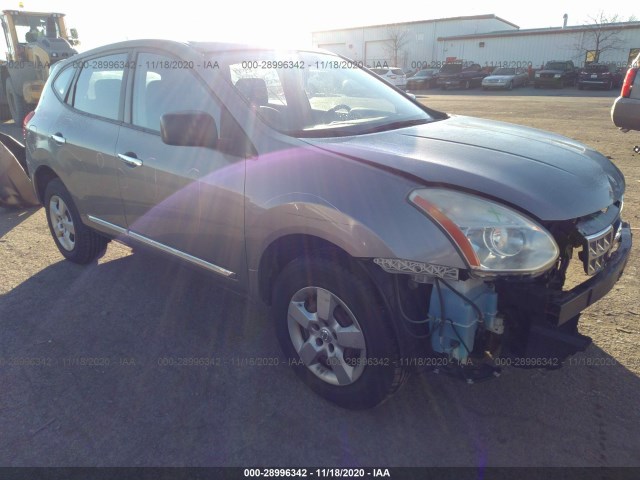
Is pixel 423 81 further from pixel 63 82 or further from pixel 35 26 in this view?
pixel 63 82

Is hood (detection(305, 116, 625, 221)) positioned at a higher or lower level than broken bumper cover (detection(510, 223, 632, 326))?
higher

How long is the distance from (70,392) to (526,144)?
289 cm

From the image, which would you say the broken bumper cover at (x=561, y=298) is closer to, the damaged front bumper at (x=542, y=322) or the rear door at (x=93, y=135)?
the damaged front bumper at (x=542, y=322)

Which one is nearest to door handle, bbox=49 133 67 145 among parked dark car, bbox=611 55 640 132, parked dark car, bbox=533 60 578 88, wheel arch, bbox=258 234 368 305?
wheel arch, bbox=258 234 368 305

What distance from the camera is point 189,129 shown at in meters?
2.59

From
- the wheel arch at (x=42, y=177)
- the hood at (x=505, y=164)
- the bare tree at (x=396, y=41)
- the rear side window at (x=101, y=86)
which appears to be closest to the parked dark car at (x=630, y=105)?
the hood at (x=505, y=164)

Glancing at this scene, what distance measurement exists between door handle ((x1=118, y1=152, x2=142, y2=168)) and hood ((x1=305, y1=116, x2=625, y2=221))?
52.1 inches

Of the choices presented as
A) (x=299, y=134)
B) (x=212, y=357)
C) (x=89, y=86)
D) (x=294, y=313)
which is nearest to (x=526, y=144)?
(x=299, y=134)

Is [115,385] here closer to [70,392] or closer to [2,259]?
[70,392]

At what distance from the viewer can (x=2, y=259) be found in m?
4.72

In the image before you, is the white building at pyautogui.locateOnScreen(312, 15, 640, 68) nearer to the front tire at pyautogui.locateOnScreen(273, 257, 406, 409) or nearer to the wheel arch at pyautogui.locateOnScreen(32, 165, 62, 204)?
the wheel arch at pyautogui.locateOnScreen(32, 165, 62, 204)

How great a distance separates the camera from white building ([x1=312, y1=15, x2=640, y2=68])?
4072cm

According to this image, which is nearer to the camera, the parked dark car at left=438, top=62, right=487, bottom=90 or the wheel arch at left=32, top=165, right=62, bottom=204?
the wheel arch at left=32, top=165, right=62, bottom=204

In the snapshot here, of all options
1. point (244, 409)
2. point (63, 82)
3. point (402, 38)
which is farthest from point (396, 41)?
point (244, 409)
